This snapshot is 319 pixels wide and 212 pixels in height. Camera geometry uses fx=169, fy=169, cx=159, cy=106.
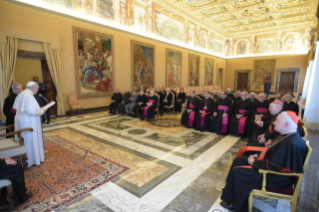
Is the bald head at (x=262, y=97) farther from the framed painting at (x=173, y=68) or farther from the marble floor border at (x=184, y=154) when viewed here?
the framed painting at (x=173, y=68)

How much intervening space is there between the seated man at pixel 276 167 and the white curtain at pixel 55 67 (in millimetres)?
8023

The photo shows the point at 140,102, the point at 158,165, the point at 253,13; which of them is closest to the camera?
the point at 158,165

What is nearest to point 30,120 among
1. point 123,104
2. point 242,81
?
point 123,104

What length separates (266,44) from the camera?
1864 cm

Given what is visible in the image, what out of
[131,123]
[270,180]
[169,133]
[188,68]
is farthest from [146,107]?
[188,68]

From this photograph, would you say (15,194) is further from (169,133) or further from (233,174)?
(169,133)

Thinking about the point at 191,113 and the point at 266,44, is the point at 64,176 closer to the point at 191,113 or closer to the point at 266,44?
the point at 191,113

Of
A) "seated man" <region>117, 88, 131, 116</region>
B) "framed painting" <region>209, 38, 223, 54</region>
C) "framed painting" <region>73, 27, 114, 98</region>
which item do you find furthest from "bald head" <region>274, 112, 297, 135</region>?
"framed painting" <region>209, 38, 223, 54</region>

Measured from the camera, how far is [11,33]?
6.26 meters

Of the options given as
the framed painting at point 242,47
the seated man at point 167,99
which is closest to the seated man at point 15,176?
the seated man at point 167,99

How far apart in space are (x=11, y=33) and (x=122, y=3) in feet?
19.3

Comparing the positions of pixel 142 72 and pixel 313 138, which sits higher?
pixel 142 72

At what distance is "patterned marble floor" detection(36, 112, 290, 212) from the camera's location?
8.20 ft

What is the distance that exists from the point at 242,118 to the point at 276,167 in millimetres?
3719
